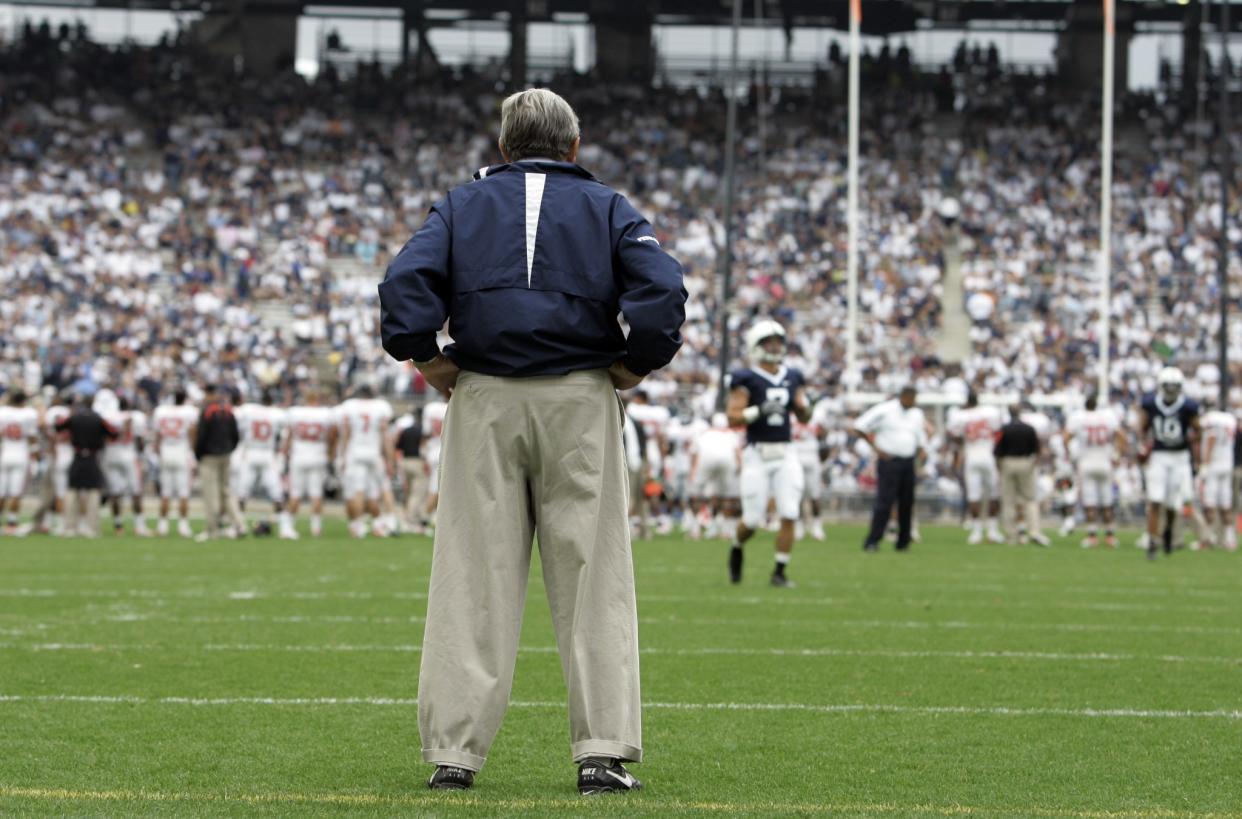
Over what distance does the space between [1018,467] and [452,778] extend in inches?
674

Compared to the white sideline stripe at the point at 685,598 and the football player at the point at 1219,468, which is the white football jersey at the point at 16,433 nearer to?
the white sideline stripe at the point at 685,598

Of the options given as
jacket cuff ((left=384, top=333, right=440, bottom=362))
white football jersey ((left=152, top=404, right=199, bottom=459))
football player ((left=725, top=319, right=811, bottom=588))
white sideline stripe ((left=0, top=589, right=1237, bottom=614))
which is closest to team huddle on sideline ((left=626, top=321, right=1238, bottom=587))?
football player ((left=725, top=319, right=811, bottom=588))

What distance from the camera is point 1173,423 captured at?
61.6ft

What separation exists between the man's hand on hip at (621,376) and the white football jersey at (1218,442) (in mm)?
16333

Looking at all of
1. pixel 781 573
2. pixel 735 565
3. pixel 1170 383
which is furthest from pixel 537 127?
pixel 1170 383

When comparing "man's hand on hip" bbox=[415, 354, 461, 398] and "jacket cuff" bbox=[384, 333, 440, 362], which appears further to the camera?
"man's hand on hip" bbox=[415, 354, 461, 398]

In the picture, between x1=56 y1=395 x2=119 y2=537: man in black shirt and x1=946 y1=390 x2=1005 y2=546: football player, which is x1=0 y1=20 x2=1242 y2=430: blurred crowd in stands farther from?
x1=56 y1=395 x2=119 y2=537: man in black shirt

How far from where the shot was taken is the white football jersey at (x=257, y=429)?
2147 cm

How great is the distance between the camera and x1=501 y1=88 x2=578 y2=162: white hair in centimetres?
513

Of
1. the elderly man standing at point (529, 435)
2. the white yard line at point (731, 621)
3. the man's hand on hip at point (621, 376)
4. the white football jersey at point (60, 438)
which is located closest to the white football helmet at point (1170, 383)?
the white yard line at point (731, 621)

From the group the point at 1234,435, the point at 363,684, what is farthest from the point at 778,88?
the point at 363,684

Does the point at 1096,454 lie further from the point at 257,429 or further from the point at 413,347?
the point at 413,347

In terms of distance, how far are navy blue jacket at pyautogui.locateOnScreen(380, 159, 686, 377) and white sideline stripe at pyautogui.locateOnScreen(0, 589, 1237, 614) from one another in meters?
7.22

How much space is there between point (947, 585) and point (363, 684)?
7426 mm
